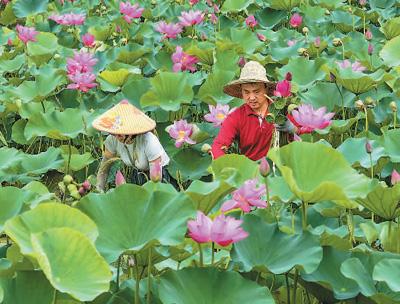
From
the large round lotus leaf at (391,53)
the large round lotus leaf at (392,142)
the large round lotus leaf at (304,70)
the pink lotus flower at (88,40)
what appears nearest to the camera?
the large round lotus leaf at (392,142)

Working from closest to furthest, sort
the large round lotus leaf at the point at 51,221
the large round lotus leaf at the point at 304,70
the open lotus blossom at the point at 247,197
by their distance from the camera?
the large round lotus leaf at the point at 51,221, the open lotus blossom at the point at 247,197, the large round lotus leaf at the point at 304,70

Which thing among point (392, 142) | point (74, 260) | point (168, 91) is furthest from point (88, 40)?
point (74, 260)

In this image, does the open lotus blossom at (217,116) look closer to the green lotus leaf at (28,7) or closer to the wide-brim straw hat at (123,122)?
the wide-brim straw hat at (123,122)

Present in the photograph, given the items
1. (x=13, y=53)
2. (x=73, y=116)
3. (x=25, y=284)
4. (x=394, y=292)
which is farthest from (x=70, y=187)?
(x=13, y=53)

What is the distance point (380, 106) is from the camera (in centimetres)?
356

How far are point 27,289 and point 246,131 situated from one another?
1.42 m

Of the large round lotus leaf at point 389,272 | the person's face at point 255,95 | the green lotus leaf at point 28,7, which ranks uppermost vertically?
the large round lotus leaf at point 389,272

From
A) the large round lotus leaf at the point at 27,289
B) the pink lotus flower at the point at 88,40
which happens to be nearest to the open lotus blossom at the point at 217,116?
the pink lotus flower at the point at 88,40

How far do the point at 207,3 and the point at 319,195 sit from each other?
13.3 feet

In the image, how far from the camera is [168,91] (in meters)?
3.65

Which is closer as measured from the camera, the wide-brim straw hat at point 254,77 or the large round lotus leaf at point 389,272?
the large round lotus leaf at point 389,272

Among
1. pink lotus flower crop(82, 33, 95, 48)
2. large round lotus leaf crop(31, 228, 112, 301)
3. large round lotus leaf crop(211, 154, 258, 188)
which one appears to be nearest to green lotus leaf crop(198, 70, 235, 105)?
pink lotus flower crop(82, 33, 95, 48)

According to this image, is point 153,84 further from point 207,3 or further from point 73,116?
point 207,3

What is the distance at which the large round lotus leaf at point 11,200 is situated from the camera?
6.93ft
